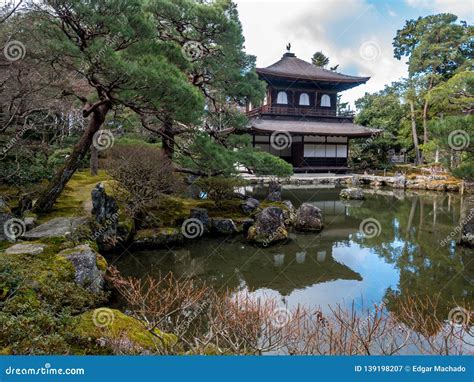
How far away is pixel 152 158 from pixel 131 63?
3133mm

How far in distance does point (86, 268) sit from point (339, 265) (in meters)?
5.15

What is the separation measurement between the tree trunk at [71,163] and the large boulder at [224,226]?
407cm

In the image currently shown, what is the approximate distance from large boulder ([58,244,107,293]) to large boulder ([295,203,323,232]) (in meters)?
6.46

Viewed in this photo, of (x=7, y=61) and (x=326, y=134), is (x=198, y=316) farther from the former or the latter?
(x=326, y=134)

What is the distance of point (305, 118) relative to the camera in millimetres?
23734

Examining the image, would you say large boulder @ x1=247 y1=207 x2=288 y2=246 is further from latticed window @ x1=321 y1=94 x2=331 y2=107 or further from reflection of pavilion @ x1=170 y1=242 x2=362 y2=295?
latticed window @ x1=321 y1=94 x2=331 y2=107

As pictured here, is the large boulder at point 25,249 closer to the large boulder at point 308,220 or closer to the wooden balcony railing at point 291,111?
the large boulder at point 308,220

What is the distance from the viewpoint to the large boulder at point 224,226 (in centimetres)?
953

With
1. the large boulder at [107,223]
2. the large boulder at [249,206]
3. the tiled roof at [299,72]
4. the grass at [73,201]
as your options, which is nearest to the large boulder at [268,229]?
the large boulder at [249,206]

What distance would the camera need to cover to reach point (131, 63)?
5848 mm

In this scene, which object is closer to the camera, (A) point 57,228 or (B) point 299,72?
(A) point 57,228

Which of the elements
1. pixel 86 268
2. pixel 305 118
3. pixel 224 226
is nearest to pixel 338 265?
pixel 224 226

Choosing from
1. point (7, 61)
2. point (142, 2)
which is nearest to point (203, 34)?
point (142, 2)

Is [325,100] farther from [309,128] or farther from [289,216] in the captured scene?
[289,216]
